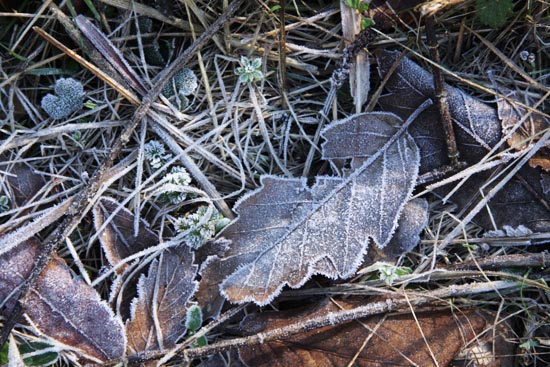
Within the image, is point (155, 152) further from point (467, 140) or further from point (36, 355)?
point (467, 140)

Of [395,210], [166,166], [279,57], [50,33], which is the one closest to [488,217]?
[395,210]

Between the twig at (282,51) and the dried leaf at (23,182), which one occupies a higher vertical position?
the twig at (282,51)

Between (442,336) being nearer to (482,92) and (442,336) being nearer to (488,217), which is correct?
(488,217)

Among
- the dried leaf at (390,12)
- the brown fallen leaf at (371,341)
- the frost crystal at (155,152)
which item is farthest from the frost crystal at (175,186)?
the dried leaf at (390,12)

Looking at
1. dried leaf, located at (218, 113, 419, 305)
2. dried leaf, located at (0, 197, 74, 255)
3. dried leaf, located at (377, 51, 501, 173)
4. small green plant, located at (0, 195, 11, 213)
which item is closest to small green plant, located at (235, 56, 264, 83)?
dried leaf, located at (218, 113, 419, 305)

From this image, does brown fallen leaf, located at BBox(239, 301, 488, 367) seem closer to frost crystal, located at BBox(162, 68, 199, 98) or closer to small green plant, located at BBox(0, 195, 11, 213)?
frost crystal, located at BBox(162, 68, 199, 98)

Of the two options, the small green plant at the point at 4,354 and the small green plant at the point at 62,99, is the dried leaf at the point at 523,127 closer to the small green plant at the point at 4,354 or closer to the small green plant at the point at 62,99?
the small green plant at the point at 62,99
